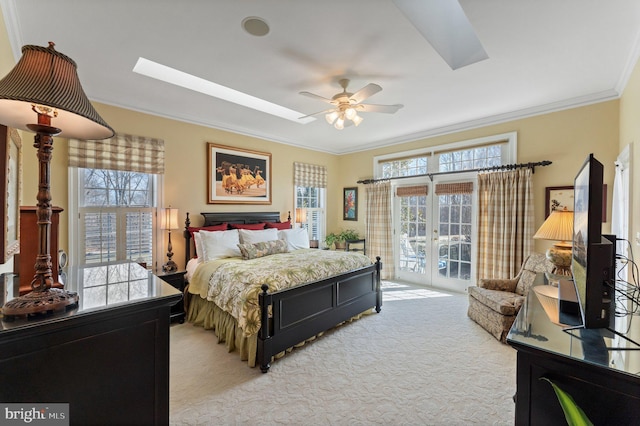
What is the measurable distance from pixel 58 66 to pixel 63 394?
1.27 meters

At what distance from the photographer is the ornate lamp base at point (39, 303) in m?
0.98

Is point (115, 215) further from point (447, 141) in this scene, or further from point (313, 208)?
point (447, 141)

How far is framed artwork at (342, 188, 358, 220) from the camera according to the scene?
6255 millimetres

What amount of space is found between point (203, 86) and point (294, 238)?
102 inches

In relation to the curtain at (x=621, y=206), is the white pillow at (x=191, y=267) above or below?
below

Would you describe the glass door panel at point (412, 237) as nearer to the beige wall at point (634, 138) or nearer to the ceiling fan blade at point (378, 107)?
the ceiling fan blade at point (378, 107)

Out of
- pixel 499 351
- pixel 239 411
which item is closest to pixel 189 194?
pixel 239 411

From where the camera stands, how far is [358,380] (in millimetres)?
2396

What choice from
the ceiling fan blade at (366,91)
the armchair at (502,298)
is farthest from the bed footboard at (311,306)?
the ceiling fan blade at (366,91)

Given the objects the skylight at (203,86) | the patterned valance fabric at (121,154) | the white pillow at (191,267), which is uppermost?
the skylight at (203,86)

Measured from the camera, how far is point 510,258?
4.03 m

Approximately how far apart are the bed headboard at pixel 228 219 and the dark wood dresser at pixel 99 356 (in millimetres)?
2712

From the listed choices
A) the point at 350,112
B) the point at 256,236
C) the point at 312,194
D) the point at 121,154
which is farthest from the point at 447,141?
the point at 121,154

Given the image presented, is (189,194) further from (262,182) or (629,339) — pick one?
(629,339)
